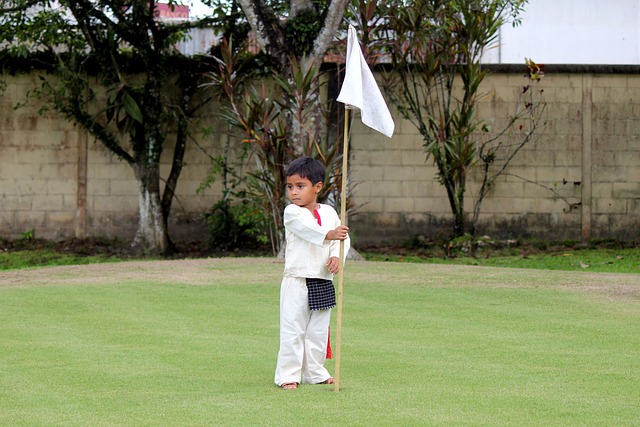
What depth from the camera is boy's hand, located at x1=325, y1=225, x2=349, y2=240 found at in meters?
6.35

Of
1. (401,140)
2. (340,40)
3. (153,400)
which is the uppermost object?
(340,40)

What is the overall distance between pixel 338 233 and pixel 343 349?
1.94 meters

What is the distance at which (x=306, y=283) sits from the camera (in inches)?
264

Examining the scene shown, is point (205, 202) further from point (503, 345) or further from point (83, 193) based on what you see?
point (503, 345)

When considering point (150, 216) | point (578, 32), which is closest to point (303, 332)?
point (150, 216)

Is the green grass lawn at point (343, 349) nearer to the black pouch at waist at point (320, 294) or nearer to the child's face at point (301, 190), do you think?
the black pouch at waist at point (320, 294)

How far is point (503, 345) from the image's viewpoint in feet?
26.9

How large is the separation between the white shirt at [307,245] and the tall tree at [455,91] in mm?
9472

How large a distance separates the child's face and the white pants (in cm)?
49

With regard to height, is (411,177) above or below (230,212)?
above

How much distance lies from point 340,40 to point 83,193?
544 centimetres

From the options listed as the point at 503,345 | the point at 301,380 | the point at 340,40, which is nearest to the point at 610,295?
the point at 503,345

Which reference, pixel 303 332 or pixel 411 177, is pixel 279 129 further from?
pixel 303 332

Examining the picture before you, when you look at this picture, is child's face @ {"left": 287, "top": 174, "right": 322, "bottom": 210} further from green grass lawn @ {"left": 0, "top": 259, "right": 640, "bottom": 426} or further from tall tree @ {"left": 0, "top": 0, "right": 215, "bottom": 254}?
tall tree @ {"left": 0, "top": 0, "right": 215, "bottom": 254}
